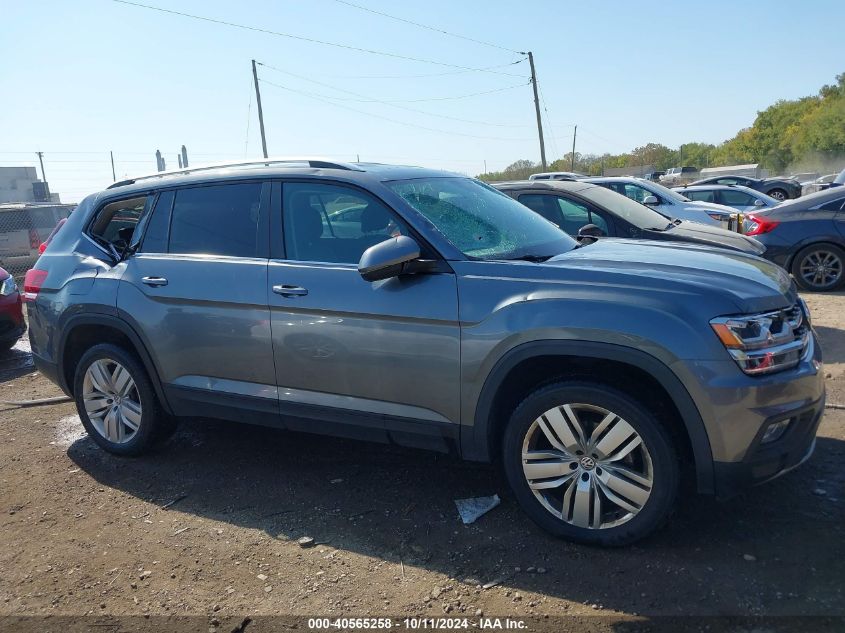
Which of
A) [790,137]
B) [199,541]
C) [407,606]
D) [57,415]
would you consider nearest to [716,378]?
[407,606]

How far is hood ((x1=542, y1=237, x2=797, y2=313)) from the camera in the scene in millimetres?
3162

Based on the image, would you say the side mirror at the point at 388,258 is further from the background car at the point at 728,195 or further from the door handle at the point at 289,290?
the background car at the point at 728,195

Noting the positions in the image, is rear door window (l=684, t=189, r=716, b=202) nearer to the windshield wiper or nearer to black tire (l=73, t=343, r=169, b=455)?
the windshield wiper

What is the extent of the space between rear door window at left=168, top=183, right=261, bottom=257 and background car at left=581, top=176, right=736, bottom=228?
24.2 ft

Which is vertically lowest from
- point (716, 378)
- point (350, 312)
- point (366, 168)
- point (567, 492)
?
point (567, 492)

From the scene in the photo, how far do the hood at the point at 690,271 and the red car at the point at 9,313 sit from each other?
682 cm

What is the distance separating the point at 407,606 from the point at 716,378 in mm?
1625

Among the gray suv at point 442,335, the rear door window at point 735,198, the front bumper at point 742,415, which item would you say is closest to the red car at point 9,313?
the gray suv at point 442,335

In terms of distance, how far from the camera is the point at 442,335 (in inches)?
138

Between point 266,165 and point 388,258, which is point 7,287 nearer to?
point 266,165

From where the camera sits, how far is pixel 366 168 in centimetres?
420

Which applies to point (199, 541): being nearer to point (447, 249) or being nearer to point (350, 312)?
point (350, 312)

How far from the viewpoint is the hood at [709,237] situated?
7086mm

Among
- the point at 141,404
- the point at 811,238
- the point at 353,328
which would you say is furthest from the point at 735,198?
the point at 141,404
